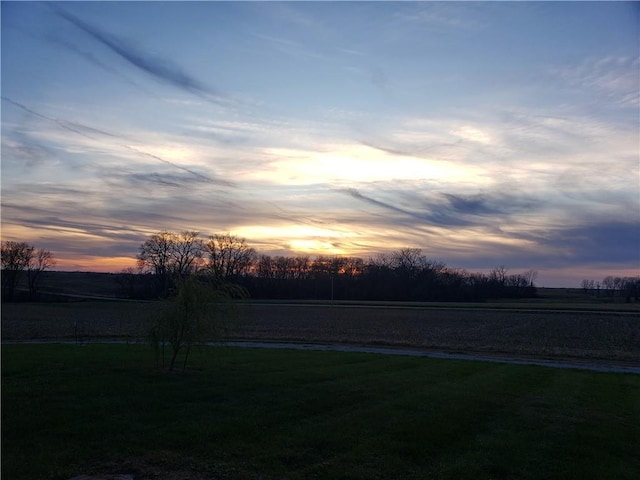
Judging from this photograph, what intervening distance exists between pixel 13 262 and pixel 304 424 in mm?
102789

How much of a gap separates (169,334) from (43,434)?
7003 mm

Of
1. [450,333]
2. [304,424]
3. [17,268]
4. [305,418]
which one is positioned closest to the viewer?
[304,424]

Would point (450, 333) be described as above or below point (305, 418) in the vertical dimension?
below

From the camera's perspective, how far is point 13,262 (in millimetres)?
96688

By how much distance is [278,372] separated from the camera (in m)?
16.3

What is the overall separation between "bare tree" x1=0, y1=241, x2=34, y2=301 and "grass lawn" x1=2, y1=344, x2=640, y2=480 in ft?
288

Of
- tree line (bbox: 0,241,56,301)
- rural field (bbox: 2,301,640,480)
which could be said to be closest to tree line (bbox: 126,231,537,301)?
tree line (bbox: 0,241,56,301)

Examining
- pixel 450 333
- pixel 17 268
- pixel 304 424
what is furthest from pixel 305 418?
pixel 17 268

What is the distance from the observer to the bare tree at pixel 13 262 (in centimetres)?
9319

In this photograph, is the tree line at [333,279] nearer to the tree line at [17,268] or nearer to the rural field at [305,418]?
the tree line at [17,268]

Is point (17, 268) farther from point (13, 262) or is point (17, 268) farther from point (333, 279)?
point (333, 279)

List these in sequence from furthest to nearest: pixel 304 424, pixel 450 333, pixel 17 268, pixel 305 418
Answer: pixel 17 268 → pixel 450 333 → pixel 305 418 → pixel 304 424

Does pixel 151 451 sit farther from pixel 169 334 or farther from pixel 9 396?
pixel 169 334

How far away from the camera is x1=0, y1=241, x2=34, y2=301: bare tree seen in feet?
306
